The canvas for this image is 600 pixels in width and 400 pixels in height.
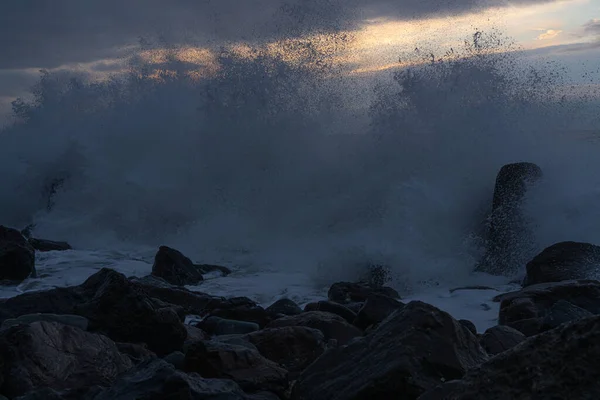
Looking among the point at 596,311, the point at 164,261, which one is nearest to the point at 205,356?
the point at 596,311

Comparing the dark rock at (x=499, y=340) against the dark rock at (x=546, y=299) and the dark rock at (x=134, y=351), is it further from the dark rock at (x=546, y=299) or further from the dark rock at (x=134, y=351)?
the dark rock at (x=134, y=351)

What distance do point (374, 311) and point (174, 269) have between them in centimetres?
374

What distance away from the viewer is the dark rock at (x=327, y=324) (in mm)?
4661

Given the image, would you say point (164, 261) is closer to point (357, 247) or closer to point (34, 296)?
point (357, 247)

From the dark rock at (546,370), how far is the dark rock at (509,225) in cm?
684

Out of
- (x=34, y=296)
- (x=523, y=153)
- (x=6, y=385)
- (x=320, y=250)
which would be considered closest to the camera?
(x=6, y=385)

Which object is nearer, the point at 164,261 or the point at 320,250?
the point at 164,261

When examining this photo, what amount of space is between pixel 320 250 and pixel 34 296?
18.8ft

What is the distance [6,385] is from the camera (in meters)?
3.13

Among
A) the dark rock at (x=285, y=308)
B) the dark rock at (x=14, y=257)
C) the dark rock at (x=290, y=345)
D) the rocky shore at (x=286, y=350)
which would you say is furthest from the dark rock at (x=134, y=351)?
the dark rock at (x=14, y=257)

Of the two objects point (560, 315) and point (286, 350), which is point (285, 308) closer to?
point (286, 350)

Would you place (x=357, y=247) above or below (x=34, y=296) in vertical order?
below

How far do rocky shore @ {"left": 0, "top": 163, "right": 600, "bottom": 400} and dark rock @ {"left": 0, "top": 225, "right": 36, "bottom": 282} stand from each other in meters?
2.40

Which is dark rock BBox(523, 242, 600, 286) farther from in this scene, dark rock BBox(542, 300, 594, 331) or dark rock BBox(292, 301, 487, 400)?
dark rock BBox(292, 301, 487, 400)
